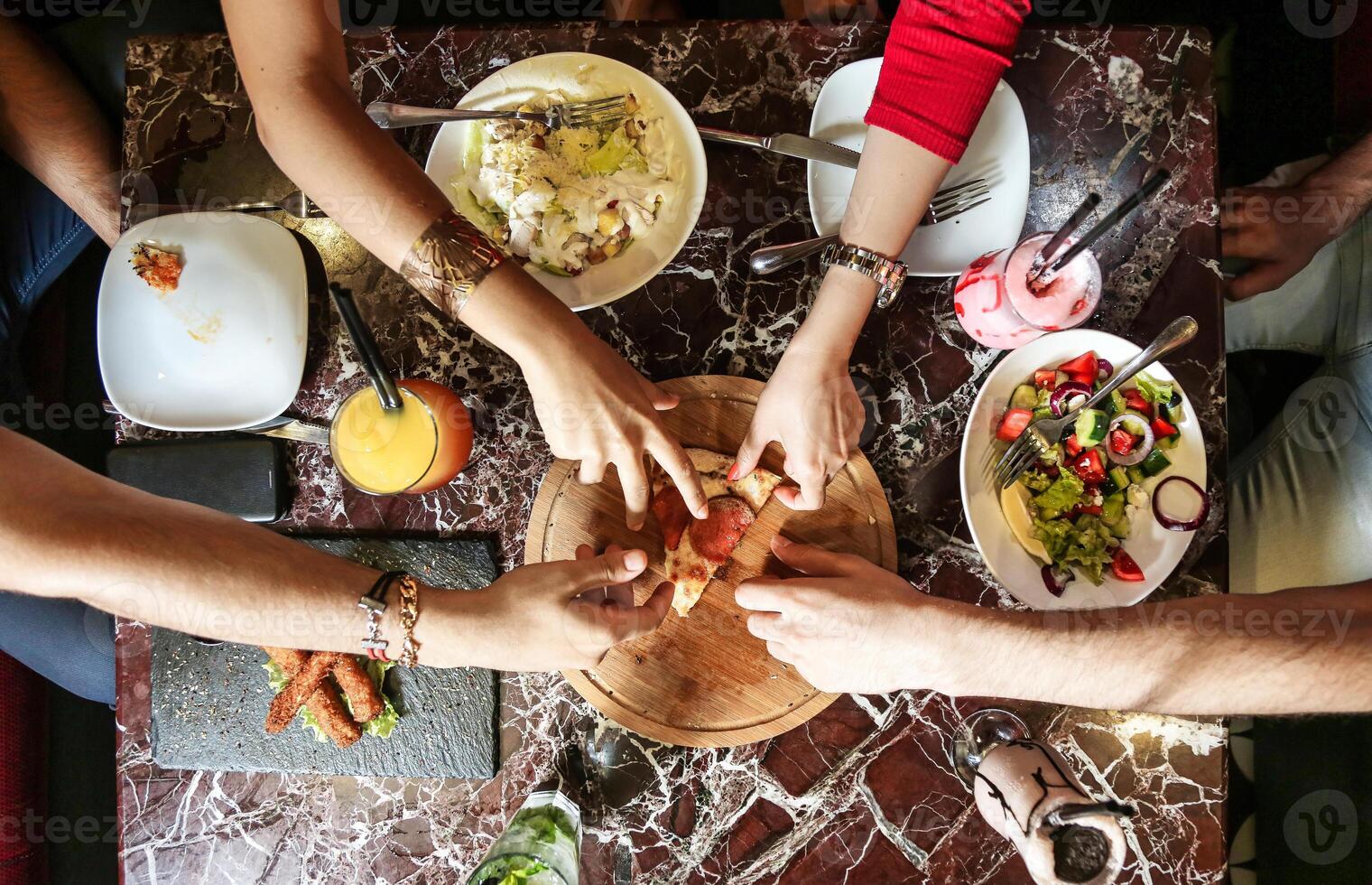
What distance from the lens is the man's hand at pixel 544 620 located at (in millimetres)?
1526

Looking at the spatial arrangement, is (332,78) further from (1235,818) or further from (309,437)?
(1235,818)

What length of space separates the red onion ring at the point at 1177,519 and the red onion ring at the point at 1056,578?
21 cm

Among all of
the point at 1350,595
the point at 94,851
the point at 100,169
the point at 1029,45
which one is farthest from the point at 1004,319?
the point at 94,851

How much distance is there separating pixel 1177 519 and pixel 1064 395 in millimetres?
336

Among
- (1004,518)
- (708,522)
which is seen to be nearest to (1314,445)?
(1004,518)

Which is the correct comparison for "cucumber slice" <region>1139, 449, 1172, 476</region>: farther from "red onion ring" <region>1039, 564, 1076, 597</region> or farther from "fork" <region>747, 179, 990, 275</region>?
"fork" <region>747, 179, 990, 275</region>

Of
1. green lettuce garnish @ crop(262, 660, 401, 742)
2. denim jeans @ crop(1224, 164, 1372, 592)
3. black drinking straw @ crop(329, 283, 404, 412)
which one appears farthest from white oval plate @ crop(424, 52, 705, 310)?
denim jeans @ crop(1224, 164, 1372, 592)

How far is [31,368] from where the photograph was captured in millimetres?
2375

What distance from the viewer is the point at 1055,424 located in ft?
5.01

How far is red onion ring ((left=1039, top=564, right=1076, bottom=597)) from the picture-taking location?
5.11 feet

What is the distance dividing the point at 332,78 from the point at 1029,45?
5.00 feet

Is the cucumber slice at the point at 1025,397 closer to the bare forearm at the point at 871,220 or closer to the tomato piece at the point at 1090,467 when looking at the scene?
the tomato piece at the point at 1090,467

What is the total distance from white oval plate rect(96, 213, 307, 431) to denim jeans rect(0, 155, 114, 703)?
35.1 inches

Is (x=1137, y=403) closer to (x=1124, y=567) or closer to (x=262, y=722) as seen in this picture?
(x=1124, y=567)
